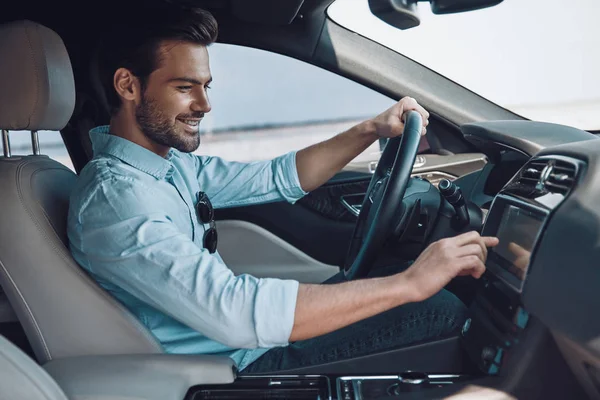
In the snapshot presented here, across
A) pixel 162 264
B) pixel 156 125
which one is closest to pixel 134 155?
pixel 156 125

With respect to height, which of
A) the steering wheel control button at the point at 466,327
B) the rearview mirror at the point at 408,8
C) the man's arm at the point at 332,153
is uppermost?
the rearview mirror at the point at 408,8

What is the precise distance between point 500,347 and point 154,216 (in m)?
0.67

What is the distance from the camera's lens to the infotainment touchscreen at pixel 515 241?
3.84 ft

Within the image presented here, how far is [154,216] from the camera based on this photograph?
1.26m

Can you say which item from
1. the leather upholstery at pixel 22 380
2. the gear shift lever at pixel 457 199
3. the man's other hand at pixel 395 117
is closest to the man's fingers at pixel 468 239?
the gear shift lever at pixel 457 199

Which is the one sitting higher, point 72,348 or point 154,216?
point 154,216

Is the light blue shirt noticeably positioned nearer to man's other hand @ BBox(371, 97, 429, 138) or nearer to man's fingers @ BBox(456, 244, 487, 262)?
man's fingers @ BBox(456, 244, 487, 262)

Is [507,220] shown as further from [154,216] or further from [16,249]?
[16,249]

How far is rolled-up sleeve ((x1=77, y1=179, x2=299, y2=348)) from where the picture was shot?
1.16 m

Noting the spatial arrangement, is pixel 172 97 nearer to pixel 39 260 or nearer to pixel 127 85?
pixel 127 85

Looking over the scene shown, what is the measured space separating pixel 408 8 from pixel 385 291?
63cm

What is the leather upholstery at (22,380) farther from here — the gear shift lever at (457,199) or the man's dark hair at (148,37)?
the gear shift lever at (457,199)

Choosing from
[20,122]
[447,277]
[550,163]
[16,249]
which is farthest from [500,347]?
[20,122]

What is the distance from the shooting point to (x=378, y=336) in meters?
1.51
